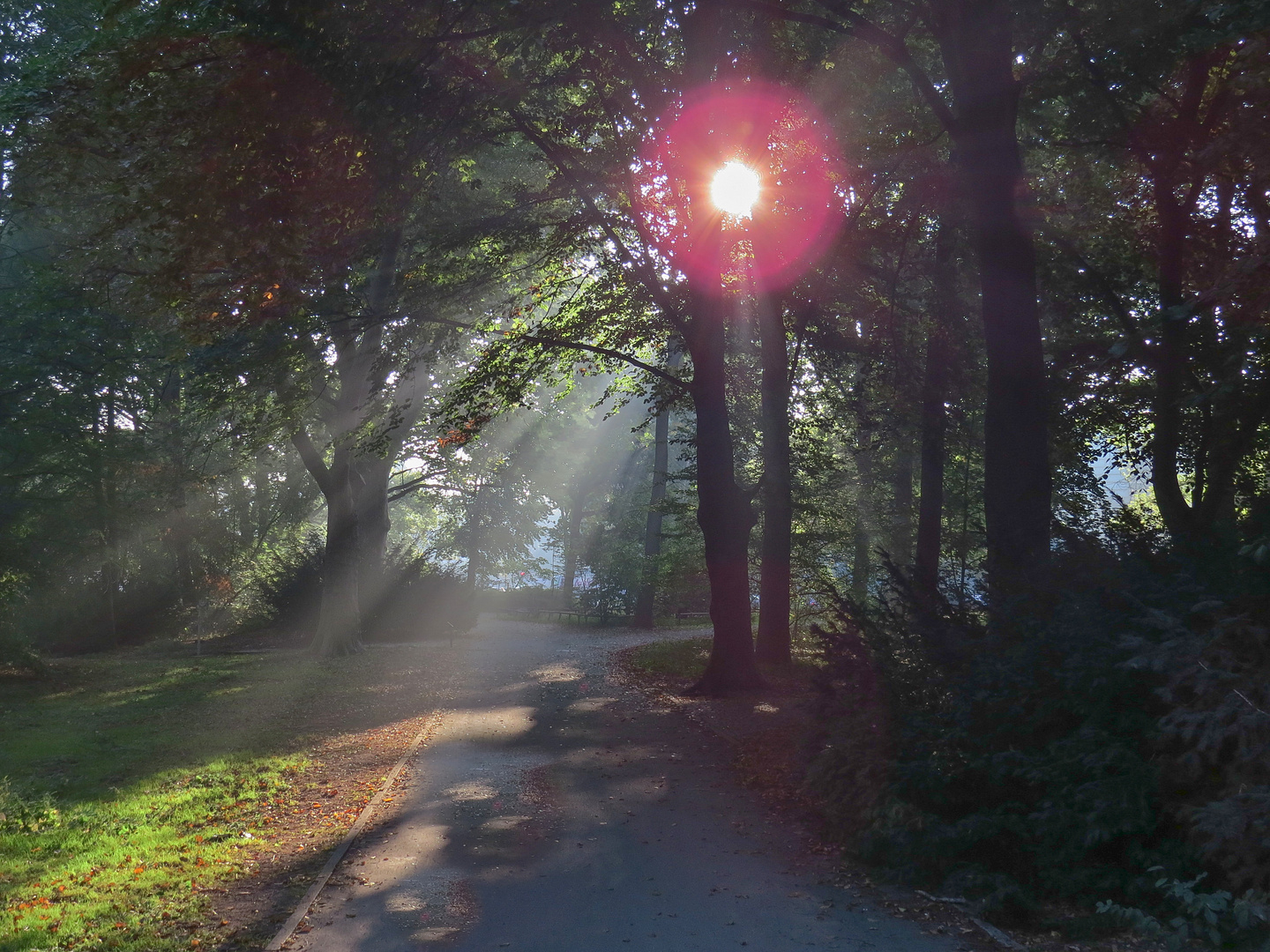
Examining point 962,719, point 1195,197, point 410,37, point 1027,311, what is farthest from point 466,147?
point 962,719

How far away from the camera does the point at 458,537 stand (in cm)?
6097

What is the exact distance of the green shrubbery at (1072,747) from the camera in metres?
5.05

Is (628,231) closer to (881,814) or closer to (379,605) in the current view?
(881,814)

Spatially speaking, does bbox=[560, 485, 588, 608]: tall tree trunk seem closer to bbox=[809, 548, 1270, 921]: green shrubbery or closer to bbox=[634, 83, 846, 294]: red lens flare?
bbox=[634, 83, 846, 294]: red lens flare

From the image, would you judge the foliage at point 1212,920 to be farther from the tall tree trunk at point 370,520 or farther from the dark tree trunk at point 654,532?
the dark tree trunk at point 654,532

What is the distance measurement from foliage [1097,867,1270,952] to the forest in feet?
0.08

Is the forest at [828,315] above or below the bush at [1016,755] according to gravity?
above

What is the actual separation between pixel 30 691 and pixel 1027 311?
1838 cm

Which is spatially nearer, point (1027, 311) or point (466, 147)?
point (1027, 311)

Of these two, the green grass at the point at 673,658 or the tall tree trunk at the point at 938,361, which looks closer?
the tall tree trunk at the point at 938,361

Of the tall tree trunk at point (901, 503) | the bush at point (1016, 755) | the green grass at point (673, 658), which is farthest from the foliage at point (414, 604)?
the bush at point (1016, 755)

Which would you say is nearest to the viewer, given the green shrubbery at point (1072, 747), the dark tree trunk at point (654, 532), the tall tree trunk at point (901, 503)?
→ the green shrubbery at point (1072, 747)

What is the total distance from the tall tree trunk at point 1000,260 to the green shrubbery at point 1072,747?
230 centimetres

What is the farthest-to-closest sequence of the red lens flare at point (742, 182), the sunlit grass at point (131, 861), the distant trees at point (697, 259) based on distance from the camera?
the red lens flare at point (742, 182) → the distant trees at point (697, 259) → the sunlit grass at point (131, 861)
